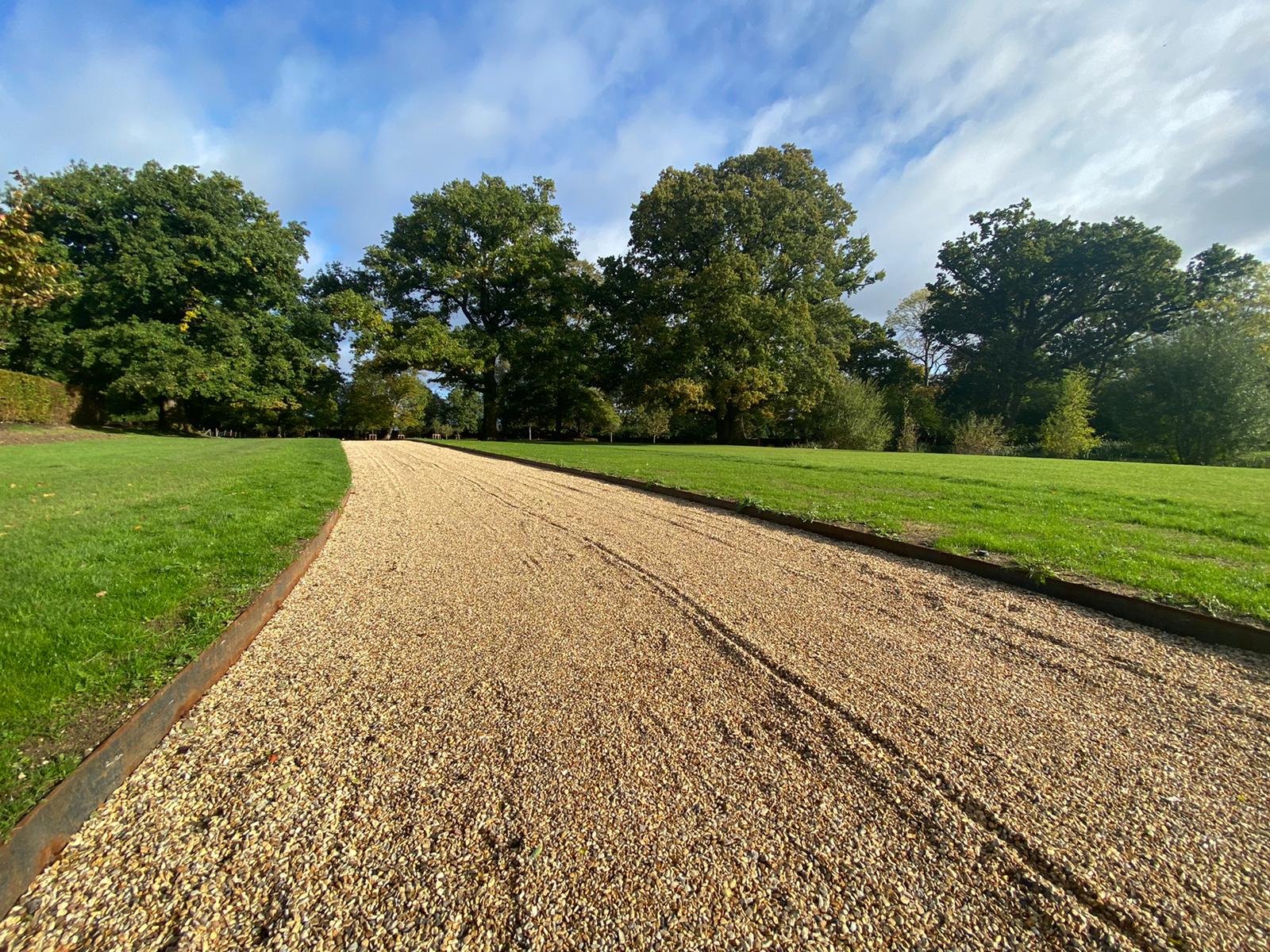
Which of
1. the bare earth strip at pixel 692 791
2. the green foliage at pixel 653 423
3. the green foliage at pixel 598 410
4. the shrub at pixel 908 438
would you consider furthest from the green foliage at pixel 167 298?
the shrub at pixel 908 438

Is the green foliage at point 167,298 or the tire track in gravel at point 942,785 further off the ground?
Result: the green foliage at point 167,298

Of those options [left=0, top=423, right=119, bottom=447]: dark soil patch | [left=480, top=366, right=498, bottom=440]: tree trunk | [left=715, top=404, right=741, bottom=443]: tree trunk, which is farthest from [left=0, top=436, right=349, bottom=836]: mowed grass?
[left=715, top=404, right=741, bottom=443]: tree trunk

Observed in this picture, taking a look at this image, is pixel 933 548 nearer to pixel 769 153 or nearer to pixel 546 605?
pixel 546 605

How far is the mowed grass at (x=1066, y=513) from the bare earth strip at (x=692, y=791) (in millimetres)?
1046

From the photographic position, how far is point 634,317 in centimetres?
3356

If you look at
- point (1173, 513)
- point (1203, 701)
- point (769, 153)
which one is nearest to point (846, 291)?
point (769, 153)

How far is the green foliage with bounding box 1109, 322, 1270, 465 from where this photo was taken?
2900 cm

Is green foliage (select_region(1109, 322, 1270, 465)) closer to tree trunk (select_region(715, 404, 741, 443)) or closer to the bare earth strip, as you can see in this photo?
tree trunk (select_region(715, 404, 741, 443))

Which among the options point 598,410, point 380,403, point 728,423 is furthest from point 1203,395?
point 380,403

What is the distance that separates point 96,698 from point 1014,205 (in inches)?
2282

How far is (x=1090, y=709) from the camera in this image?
2.64 meters

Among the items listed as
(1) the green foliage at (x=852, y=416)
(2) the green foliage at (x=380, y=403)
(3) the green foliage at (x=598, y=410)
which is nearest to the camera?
Result: (1) the green foliage at (x=852, y=416)

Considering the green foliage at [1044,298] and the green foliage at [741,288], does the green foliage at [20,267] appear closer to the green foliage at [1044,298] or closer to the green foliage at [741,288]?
the green foliage at [741,288]

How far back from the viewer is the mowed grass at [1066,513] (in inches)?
172
